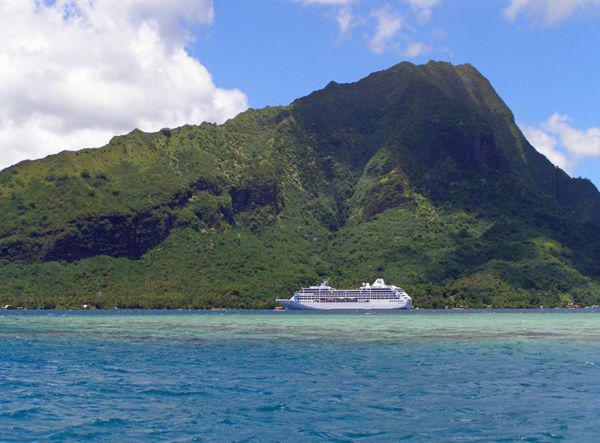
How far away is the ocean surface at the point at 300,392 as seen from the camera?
36281mm

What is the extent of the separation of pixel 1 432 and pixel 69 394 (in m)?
11.1

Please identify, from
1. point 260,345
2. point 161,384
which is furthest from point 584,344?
point 161,384

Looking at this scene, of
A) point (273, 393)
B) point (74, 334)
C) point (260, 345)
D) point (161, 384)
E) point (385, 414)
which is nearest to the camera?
point (385, 414)

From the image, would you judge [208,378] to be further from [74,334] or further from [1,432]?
[74,334]

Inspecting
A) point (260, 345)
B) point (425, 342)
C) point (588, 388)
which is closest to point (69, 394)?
point (588, 388)

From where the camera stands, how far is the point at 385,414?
39750 mm

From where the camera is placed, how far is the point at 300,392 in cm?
4719

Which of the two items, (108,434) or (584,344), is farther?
(584,344)

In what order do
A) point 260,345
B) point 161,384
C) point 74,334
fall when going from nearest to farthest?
point 161,384
point 260,345
point 74,334

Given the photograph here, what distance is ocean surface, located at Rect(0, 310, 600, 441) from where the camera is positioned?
3628 cm

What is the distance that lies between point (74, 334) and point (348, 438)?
78342 millimetres

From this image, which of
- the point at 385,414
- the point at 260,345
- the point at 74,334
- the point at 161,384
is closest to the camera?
the point at 385,414

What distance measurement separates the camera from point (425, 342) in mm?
87812

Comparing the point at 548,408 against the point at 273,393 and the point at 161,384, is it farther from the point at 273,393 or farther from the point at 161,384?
the point at 161,384
